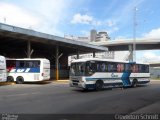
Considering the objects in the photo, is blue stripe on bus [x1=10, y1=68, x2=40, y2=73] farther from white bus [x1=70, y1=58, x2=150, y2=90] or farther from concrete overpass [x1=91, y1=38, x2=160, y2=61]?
concrete overpass [x1=91, y1=38, x2=160, y2=61]

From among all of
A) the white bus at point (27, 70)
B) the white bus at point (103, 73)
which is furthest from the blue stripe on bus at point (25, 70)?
the white bus at point (103, 73)

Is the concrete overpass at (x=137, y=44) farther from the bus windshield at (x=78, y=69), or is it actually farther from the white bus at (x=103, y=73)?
the bus windshield at (x=78, y=69)

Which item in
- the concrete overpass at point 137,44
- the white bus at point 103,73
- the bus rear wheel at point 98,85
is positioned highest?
the concrete overpass at point 137,44

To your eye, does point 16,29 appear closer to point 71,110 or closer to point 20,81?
point 20,81

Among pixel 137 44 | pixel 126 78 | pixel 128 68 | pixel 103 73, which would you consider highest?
pixel 137 44

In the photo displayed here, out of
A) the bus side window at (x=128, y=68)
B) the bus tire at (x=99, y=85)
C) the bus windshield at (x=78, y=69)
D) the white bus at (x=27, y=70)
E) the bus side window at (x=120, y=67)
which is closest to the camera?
the bus windshield at (x=78, y=69)

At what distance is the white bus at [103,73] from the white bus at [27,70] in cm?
954

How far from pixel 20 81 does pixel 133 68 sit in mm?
12533

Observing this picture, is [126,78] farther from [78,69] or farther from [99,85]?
[78,69]

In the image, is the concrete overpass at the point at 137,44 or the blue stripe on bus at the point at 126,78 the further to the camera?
the concrete overpass at the point at 137,44

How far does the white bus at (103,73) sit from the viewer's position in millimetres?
26109

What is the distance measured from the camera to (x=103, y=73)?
92.1 feet

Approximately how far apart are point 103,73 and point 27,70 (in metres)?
11.8

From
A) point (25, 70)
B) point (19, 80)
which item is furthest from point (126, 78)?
point (19, 80)
